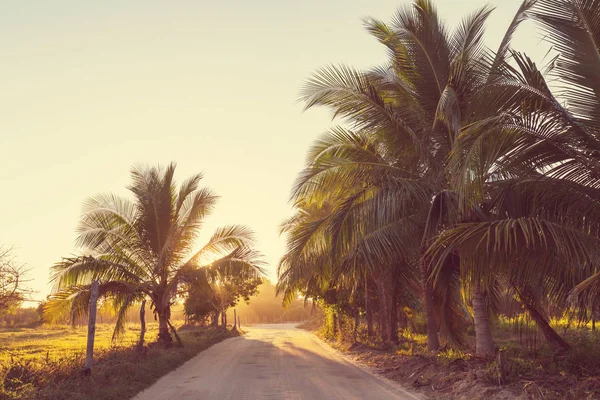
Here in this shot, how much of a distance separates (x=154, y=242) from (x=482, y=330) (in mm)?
11827

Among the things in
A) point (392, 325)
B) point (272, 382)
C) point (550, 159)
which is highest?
point (550, 159)

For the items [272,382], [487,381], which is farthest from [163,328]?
[487,381]

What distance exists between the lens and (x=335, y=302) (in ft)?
81.1

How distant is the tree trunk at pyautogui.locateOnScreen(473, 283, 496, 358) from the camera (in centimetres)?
1035

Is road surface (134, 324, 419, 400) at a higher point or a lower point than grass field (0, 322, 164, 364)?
lower

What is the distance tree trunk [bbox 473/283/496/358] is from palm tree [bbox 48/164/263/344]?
9513mm

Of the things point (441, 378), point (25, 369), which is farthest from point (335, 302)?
point (25, 369)

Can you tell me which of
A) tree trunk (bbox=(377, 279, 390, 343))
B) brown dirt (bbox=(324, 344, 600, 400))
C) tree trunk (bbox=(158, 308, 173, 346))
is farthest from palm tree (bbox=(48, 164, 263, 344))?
brown dirt (bbox=(324, 344, 600, 400))

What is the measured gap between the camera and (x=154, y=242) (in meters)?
17.8

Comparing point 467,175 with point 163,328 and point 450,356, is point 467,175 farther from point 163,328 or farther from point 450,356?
point 163,328

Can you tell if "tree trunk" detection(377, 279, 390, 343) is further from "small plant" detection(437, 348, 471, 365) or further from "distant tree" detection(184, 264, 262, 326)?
"distant tree" detection(184, 264, 262, 326)

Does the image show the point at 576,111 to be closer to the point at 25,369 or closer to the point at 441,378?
the point at 441,378

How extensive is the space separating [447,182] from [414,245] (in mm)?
1882

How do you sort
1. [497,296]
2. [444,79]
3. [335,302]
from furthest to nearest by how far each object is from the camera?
[335,302] < [497,296] < [444,79]
